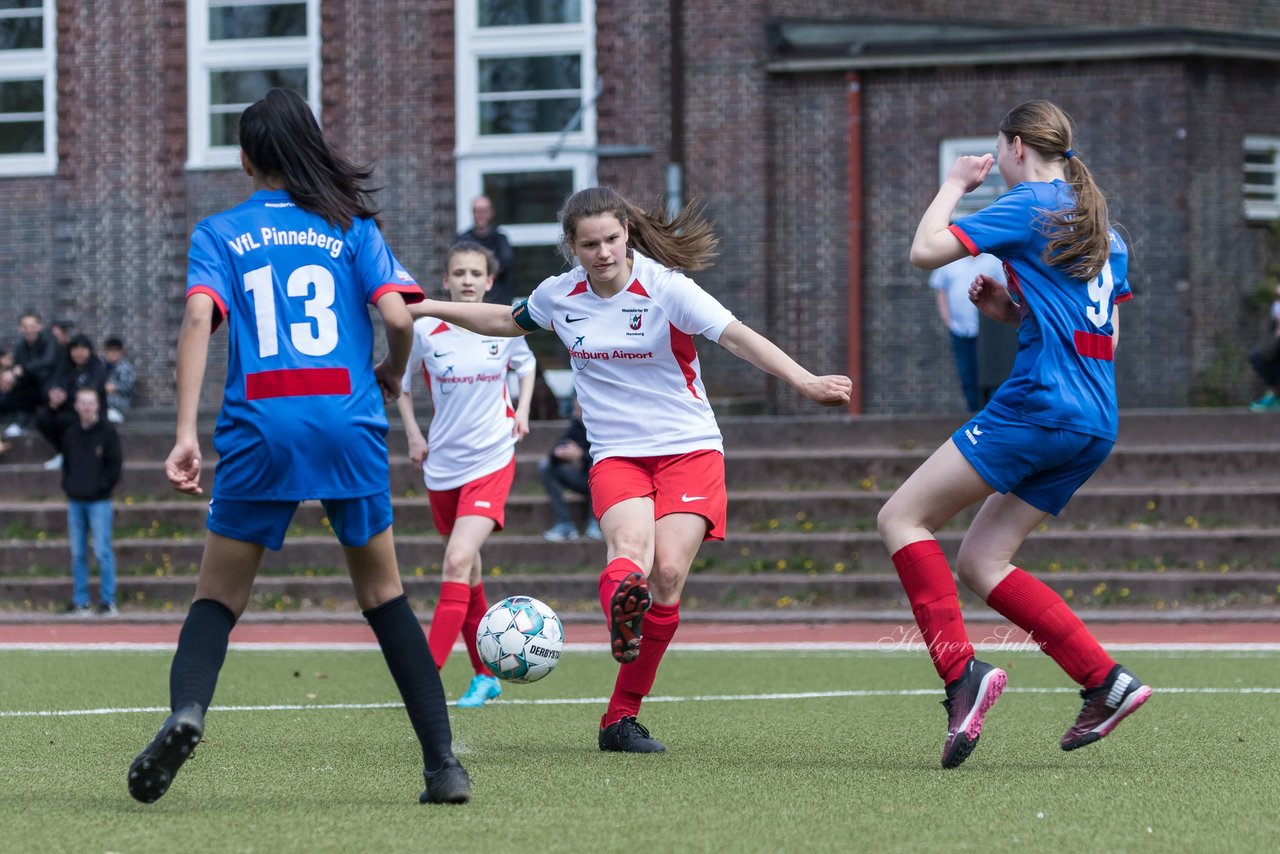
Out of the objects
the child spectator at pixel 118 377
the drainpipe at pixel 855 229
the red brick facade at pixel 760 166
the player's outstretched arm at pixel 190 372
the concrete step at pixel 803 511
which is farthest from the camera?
the child spectator at pixel 118 377

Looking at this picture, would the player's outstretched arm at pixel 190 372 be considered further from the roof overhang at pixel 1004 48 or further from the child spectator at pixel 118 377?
the roof overhang at pixel 1004 48

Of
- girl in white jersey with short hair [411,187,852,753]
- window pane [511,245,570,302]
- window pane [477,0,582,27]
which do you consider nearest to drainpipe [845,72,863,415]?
window pane [511,245,570,302]

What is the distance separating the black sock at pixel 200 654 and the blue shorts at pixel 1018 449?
2.41m

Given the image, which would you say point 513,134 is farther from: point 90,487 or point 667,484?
point 667,484

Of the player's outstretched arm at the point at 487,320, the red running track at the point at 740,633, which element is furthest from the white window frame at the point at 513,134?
the player's outstretched arm at the point at 487,320

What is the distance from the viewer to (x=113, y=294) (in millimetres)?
23812

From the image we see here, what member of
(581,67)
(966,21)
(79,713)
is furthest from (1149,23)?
(79,713)

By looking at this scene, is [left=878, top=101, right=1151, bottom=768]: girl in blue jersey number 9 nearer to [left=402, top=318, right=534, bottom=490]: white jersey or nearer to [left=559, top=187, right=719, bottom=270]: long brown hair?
[left=559, top=187, right=719, bottom=270]: long brown hair

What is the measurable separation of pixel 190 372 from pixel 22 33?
21.0m

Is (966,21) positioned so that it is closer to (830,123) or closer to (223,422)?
(830,123)

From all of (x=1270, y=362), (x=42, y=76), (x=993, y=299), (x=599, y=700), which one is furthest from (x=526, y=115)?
(x=993, y=299)

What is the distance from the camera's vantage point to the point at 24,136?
24047mm

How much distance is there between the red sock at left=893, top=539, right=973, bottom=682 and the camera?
19.7 feet

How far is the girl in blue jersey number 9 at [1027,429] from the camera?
5840 millimetres
